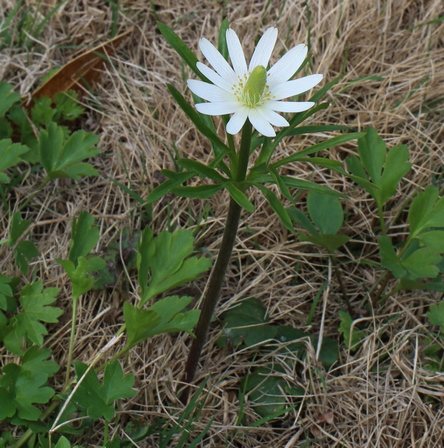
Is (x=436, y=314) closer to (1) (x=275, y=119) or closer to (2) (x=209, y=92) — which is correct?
(1) (x=275, y=119)

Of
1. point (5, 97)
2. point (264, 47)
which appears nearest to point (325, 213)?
point (264, 47)

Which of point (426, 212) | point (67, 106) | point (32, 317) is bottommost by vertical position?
point (426, 212)

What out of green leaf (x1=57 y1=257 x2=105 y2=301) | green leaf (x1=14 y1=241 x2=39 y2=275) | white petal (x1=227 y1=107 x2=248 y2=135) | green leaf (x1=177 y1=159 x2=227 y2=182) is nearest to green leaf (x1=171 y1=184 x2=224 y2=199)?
green leaf (x1=177 y1=159 x2=227 y2=182)

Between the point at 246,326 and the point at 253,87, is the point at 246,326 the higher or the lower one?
the lower one

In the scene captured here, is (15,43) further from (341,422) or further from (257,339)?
(341,422)

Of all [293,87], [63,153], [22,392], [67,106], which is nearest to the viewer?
[293,87]
